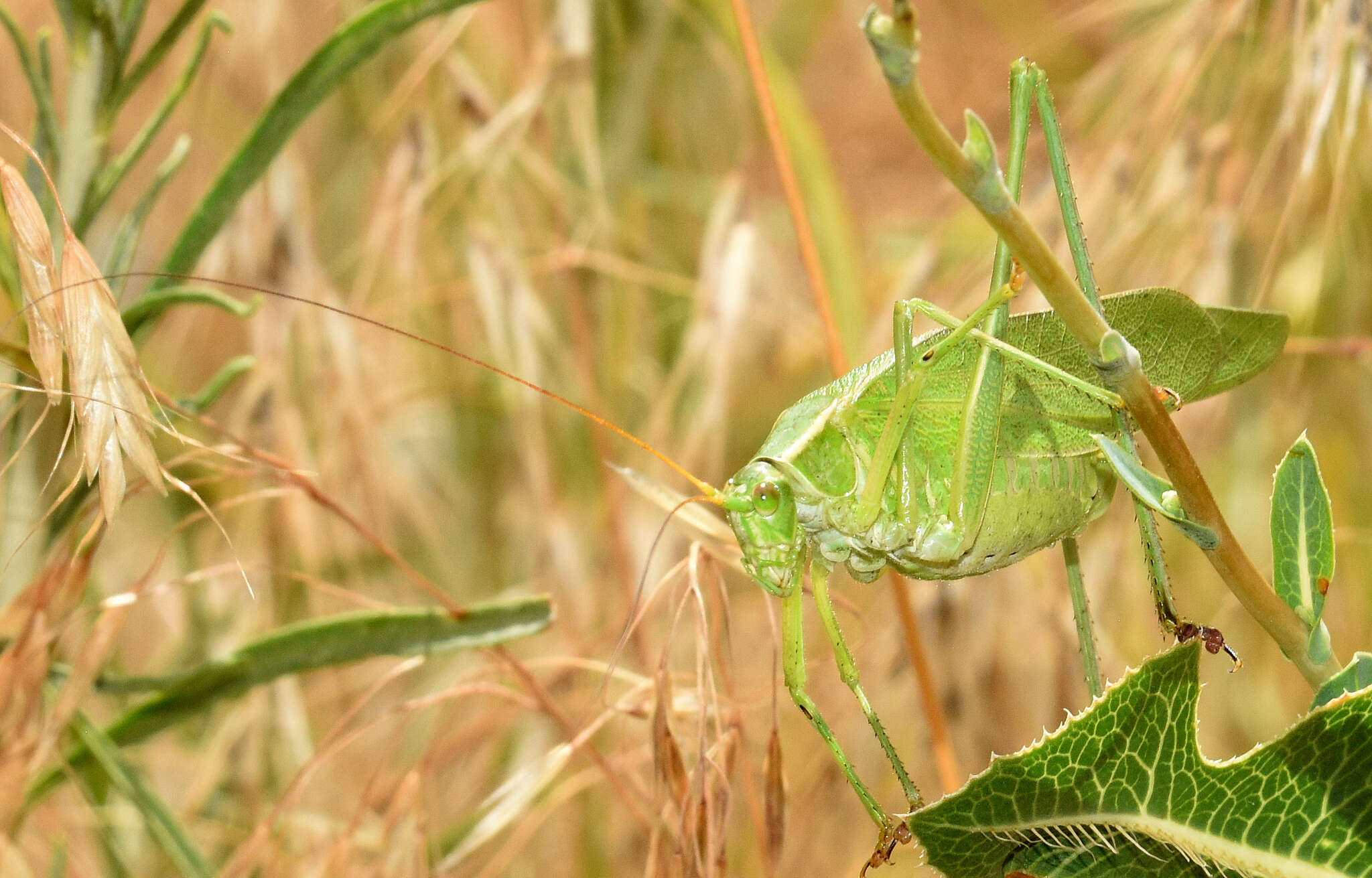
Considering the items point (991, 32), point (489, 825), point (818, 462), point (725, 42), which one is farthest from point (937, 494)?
point (991, 32)

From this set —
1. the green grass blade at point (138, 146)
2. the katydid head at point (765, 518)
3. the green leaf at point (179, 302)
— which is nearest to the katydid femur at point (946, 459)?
the katydid head at point (765, 518)

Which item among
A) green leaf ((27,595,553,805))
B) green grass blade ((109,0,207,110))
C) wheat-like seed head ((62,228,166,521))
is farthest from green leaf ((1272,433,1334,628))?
green grass blade ((109,0,207,110))

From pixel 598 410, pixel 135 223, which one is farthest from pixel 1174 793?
pixel 598 410

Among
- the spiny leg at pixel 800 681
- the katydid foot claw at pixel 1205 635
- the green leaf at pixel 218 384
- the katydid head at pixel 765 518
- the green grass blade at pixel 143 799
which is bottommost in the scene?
the green grass blade at pixel 143 799

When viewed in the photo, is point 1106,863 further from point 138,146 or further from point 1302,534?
point 138,146

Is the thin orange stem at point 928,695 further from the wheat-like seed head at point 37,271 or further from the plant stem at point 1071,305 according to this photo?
the wheat-like seed head at point 37,271

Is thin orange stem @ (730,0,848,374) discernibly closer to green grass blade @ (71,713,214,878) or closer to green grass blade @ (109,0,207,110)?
green grass blade @ (109,0,207,110)

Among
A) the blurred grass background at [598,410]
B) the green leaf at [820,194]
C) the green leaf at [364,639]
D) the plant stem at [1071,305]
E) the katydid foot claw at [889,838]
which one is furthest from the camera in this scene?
the green leaf at [820,194]

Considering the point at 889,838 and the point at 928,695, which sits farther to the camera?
the point at 928,695
